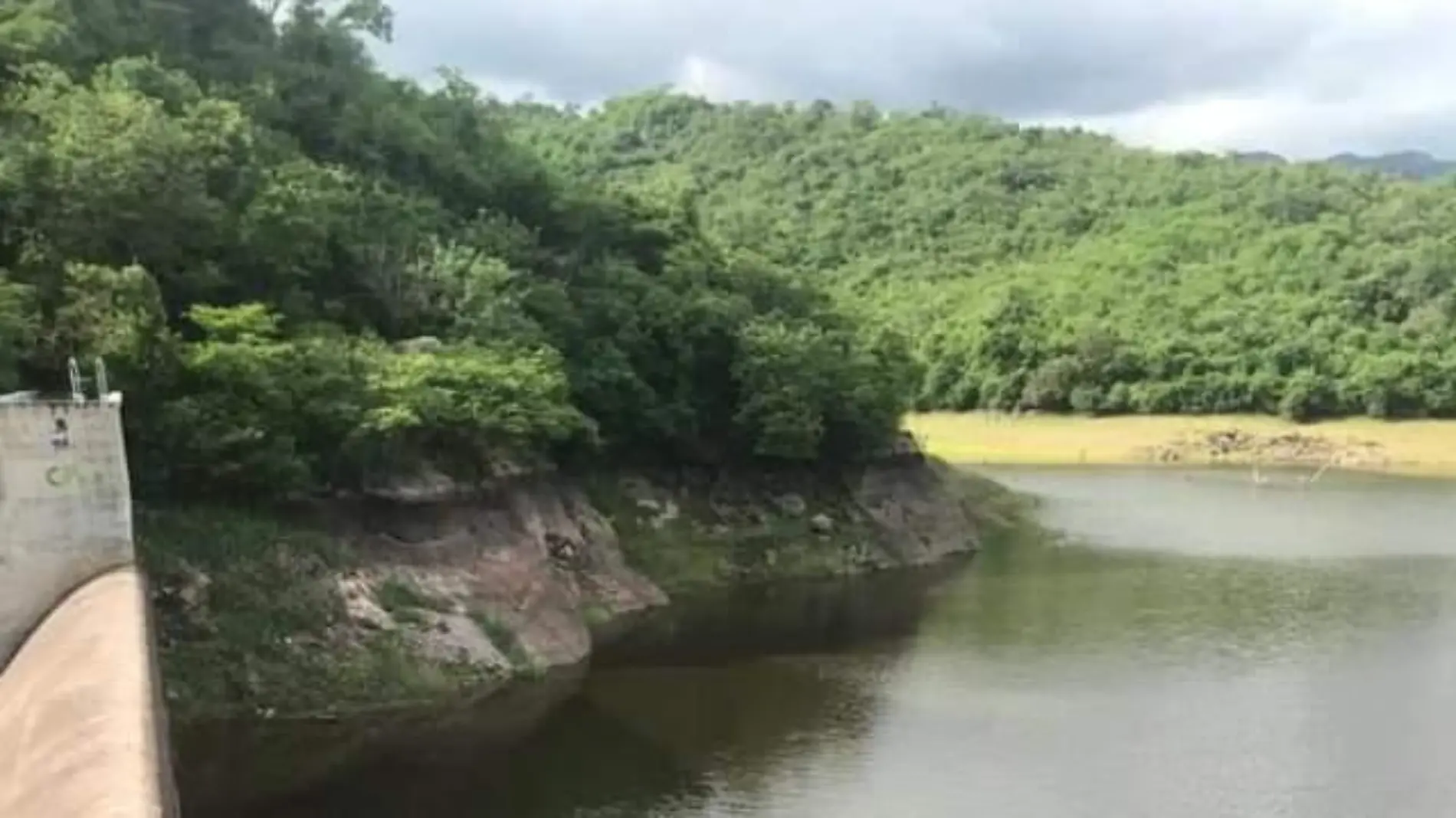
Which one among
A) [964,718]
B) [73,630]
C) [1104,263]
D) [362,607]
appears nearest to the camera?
[73,630]

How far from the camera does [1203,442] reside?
403 feet

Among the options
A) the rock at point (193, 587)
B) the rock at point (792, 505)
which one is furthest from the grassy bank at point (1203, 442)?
the rock at point (193, 587)

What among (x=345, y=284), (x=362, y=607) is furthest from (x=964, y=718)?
(x=345, y=284)

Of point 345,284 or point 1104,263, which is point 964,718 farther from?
point 1104,263

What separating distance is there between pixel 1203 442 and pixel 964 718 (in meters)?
85.5

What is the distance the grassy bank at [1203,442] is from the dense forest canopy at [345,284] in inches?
1744

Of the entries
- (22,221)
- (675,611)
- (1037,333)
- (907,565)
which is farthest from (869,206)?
(22,221)

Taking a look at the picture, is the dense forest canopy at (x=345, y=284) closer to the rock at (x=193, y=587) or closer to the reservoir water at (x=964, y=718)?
the rock at (x=193, y=587)

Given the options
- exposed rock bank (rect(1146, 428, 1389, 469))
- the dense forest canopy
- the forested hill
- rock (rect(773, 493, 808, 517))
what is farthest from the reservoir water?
exposed rock bank (rect(1146, 428, 1389, 469))

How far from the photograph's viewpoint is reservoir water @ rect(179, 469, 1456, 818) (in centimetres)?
3453

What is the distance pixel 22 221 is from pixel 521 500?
16.2 m

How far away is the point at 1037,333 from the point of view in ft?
444

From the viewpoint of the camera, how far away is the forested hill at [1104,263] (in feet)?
421

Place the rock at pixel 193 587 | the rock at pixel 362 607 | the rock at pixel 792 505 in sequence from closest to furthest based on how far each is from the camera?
the rock at pixel 193 587, the rock at pixel 362 607, the rock at pixel 792 505
